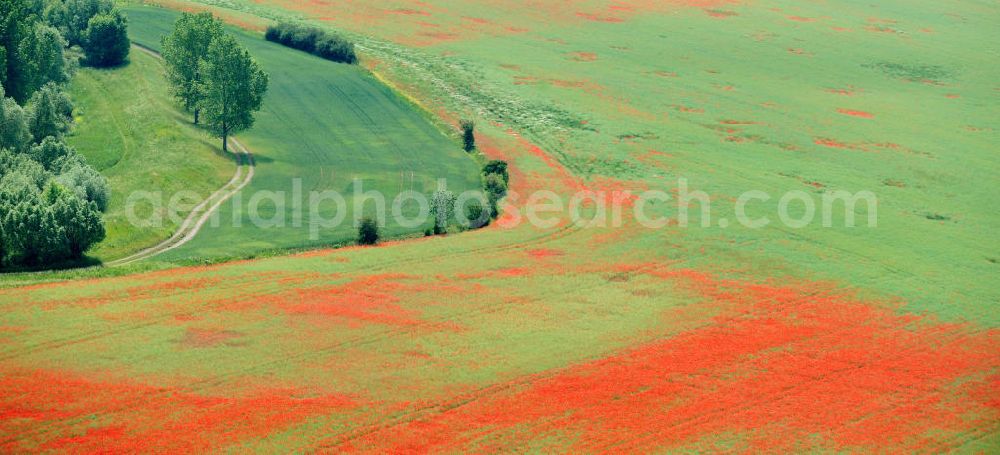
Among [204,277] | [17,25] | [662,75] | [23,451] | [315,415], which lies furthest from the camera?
[662,75]

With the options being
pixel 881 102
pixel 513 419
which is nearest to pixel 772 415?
pixel 513 419

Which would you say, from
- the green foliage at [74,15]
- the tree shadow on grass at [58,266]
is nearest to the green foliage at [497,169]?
the tree shadow on grass at [58,266]

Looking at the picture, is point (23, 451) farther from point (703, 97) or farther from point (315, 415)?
point (703, 97)

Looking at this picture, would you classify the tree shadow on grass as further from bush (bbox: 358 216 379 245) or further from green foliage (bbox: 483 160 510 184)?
green foliage (bbox: 483 160 510 184)

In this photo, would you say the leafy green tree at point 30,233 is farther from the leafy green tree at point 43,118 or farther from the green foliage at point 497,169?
the green foliage at point 497,169

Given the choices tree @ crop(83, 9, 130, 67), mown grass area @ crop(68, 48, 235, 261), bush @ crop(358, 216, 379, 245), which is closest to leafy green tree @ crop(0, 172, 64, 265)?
mown grass area @ crop(68, 48, 235, 261)

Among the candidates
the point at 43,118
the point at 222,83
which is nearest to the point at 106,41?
the point at 222,83

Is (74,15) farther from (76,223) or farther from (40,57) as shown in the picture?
(76,223)
